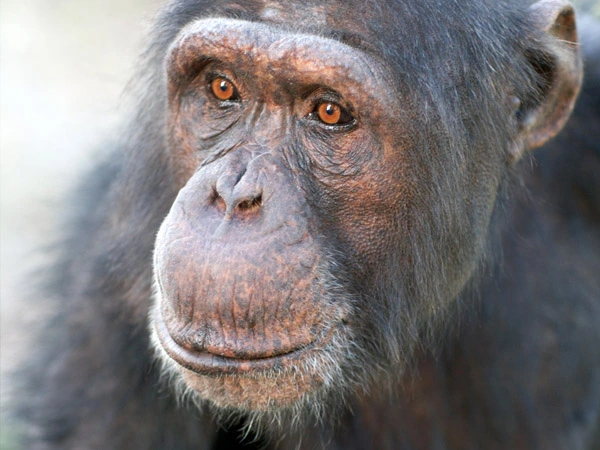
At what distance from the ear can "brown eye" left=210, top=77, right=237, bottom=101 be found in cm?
133

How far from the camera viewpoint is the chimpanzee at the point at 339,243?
331cm

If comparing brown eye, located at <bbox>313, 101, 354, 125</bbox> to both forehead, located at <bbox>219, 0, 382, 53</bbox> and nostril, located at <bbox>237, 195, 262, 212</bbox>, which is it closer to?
forehead, located at <bbox>219, 0, 382, 53</bbox>

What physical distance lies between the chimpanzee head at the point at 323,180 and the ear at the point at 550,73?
23 millimetres

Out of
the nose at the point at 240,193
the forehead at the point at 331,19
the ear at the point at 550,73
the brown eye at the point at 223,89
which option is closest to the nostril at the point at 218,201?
the nose at the point at 240,193

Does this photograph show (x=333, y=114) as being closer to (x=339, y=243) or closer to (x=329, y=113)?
(x=329, y=113)

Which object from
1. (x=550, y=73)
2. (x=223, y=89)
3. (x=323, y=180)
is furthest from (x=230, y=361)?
(x=550, y=73)

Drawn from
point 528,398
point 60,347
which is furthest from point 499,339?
point 60,347

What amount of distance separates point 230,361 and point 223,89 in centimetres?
118

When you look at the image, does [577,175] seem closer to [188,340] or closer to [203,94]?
[203,94]

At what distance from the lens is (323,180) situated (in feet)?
11.4

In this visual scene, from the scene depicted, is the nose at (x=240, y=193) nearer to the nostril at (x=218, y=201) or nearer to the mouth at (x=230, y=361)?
the nostril at (x=218, y=201)

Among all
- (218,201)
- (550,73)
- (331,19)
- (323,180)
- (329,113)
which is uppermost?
(550,73)

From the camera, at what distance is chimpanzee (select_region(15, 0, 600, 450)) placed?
10.9 feet

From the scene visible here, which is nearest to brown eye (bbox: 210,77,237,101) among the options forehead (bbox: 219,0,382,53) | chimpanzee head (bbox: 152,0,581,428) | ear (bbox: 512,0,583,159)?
chimpanzee head (bbox: 152,0,581,428)
